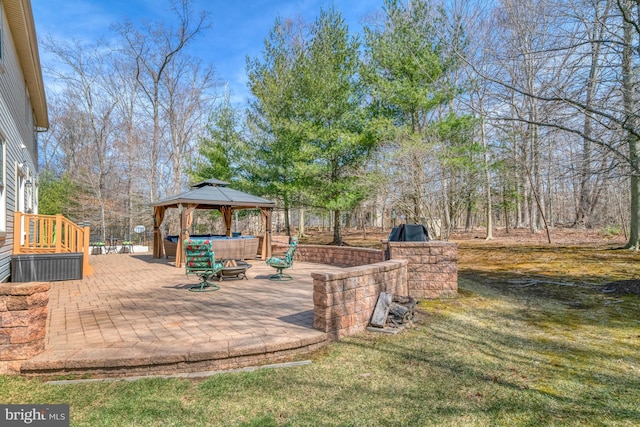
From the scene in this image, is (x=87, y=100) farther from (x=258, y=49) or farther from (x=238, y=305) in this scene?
(x=238, y=305)

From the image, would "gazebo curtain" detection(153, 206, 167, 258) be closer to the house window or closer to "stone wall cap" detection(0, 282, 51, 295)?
the house window

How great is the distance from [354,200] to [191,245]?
29.4ft

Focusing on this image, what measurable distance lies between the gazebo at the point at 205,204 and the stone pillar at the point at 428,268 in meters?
5.97

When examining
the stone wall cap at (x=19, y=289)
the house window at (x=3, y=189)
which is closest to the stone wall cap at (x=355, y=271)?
the stone wall cap at (x=19, y=289)

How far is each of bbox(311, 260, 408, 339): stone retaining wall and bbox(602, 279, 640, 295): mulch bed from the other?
16.6 feet

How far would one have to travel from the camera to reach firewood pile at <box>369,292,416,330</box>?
173 inches

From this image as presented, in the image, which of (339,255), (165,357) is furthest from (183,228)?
(165,357)

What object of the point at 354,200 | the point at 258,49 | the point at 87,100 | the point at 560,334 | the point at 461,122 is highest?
the point at 258,49

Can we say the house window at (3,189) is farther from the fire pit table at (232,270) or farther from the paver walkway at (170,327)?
the fire pit table at (232,270)

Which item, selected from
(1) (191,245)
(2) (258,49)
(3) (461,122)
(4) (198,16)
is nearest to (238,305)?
(1) (191,245)

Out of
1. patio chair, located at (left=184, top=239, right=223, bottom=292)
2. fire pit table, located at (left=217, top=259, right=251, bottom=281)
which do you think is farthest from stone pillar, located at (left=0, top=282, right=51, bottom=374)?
fire pit table, located at (left=217, top=259, right=251, bottom=281)

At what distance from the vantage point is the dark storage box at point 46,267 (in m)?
6.89

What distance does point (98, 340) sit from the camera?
3.51m

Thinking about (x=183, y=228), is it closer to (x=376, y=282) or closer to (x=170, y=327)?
(x=170, y=327)
